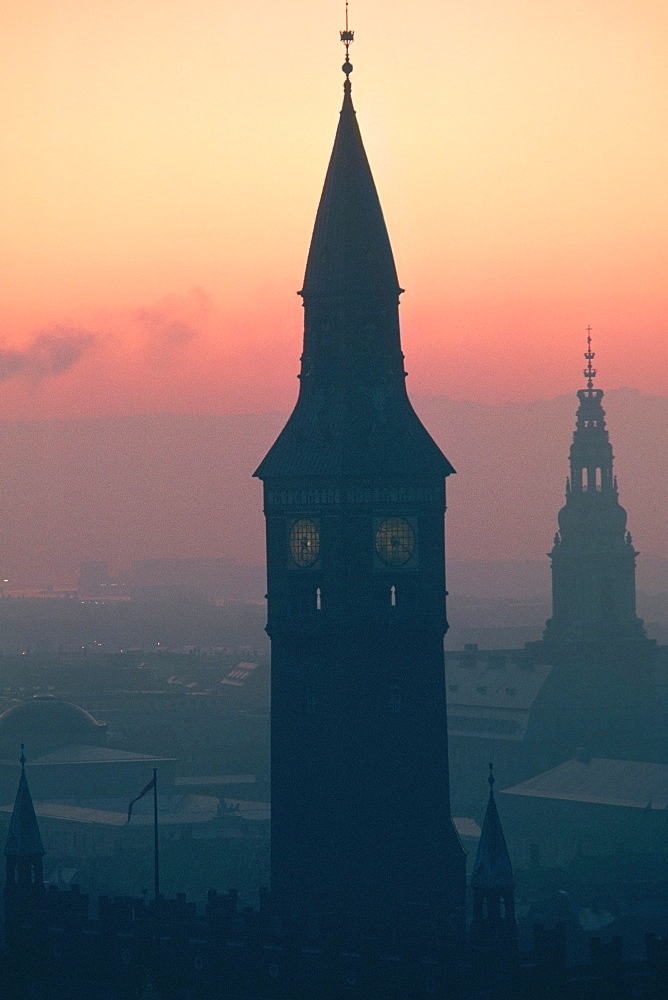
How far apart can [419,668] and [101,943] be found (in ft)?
55.8

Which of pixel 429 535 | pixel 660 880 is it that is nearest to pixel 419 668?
pixel 429 535

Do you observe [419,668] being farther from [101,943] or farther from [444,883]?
[101,943]

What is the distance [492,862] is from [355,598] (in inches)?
551

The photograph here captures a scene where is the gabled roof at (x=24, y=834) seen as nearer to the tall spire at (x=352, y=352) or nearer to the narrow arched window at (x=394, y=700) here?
the narrow arched window at (x=394, y=700)

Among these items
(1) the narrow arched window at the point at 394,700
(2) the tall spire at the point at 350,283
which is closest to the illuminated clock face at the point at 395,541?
(1) the narrow arched window at the point at 394,700

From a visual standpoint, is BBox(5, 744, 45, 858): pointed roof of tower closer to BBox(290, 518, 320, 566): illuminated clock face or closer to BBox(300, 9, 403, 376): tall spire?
BBox(290, 518, 320, 566): illuminated clock face

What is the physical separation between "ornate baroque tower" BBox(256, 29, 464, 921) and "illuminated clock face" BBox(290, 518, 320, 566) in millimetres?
58

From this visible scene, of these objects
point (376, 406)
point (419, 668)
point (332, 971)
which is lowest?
point (332, 971)

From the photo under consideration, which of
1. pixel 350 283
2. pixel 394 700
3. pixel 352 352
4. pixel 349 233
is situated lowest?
pixel 394 700

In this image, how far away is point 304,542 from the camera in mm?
135500

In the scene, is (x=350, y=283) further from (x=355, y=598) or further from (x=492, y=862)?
(x=492, y=862)

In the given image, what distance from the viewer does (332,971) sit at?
125 meters

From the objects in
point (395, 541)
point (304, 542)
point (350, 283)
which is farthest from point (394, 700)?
point (350, 283)

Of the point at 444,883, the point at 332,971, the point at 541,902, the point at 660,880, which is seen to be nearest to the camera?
the point at 332,971
